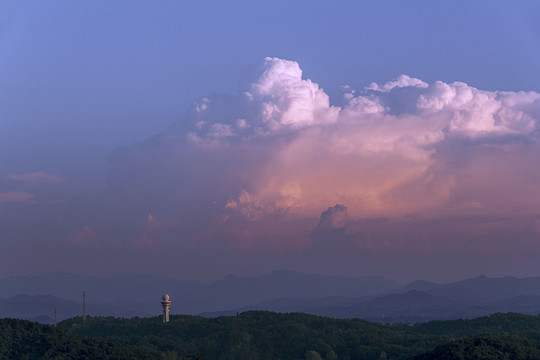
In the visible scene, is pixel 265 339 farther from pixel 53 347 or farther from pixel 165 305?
pixel 53 347

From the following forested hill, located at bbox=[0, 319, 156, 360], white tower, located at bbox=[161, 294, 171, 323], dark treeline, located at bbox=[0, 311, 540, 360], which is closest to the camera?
dark treeline, located at bbox=[0, 311, 540, 360]

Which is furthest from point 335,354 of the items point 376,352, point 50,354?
point 50,354

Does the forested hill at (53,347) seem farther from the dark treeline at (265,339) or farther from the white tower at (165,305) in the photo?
the white tower at (165,305)

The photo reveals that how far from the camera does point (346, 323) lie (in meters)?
139

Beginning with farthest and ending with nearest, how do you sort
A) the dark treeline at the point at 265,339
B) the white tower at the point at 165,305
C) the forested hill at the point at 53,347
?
1. the white tower at the point at 165,305
2. the forested hill at the point at 53,347
3. the dark treeline at the point at 265,339

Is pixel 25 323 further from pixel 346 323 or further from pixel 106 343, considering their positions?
pixel 346 323

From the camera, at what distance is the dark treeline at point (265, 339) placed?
8512 cm

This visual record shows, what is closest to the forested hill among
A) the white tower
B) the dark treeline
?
the dark treeline

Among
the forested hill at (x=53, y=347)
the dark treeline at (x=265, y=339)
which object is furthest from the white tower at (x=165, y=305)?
the forested hill at (x=53, y=347)

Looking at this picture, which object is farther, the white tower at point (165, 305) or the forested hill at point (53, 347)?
the white tower at point (165, 305)

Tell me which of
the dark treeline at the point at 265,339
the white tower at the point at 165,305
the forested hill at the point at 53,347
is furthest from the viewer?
the white tower at the point at 165,305

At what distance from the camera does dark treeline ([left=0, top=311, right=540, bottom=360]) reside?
3351 inches

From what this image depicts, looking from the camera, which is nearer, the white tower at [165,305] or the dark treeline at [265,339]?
the dark treeline at [265,339]

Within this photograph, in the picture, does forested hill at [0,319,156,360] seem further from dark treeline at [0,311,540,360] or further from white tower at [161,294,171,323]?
white tower at [161,294,171,323]
